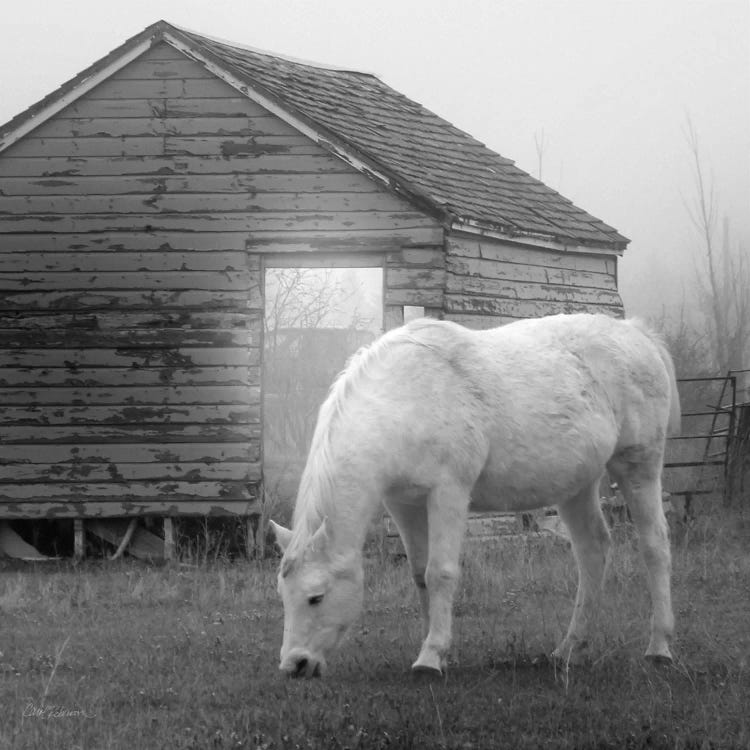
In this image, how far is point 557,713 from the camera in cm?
509

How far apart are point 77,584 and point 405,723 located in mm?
5854

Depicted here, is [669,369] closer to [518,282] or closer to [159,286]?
[518,282]

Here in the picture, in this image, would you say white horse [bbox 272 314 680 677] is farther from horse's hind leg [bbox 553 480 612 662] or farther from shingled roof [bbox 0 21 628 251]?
shingled roof [bbox 0 21 628 251]

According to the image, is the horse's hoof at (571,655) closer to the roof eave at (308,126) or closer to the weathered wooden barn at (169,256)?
the weathered wooden barn at (169,256)

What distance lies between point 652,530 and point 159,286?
6.16 metres

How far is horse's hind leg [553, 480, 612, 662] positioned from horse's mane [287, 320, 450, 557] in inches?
57.3

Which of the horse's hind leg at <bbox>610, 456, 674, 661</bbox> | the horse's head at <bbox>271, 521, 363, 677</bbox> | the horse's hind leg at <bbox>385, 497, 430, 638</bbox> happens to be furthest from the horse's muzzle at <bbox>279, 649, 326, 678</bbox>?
the horse's hind leg at <bbox>610, 456, 674, 661</bbox>

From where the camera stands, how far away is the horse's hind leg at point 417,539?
6.31 metres

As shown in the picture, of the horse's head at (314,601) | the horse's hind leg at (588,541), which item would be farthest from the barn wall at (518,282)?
the horse's head at (314,601)

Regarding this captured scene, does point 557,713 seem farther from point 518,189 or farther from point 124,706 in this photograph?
point 518,189

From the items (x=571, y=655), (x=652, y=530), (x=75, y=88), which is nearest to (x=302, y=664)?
(x=571, y=655)

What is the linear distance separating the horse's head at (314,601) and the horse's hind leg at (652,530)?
1.86m

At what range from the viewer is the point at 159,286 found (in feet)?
37.6

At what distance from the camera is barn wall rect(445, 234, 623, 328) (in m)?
11.5
